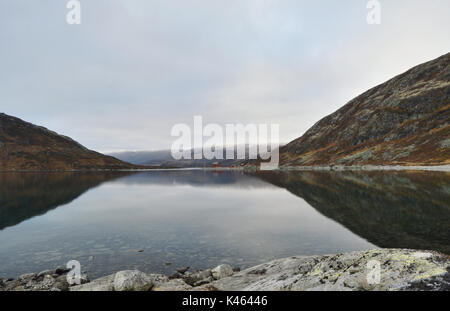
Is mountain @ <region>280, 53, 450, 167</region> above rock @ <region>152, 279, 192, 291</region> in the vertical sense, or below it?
above

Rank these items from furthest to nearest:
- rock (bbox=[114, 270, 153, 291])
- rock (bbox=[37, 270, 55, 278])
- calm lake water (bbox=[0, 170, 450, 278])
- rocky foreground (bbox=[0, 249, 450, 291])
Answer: calm lake water (bbox=[0, 170, 450, 278])
rock (bbox=[37, 270, 55, 278])
rock (bbox=[114, 270, 153, 291])
rocky foreground (bbox=[0, 249, 450, 291])

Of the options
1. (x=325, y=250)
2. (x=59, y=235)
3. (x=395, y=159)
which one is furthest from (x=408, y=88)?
(x=59, y=235)

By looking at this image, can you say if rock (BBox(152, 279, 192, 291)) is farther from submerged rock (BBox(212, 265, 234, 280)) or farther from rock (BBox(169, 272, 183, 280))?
submerged rock (BBox(212, 265, 234, 280))

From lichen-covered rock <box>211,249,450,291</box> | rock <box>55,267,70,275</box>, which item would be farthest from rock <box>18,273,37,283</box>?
lichen-covered rock <box>211,249,450,291</box>

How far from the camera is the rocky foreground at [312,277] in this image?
26.6 ft

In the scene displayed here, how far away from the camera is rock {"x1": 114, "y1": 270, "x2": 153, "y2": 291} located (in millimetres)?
11859

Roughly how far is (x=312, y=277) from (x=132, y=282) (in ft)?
28.1

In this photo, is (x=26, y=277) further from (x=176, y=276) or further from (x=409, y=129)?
(x=409, y=129)

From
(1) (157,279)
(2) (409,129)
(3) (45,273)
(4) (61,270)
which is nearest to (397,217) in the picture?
(1) (157,279)

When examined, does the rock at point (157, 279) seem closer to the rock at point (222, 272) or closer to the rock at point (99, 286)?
the rock at point (99, 286)

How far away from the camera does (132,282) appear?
1204 centimetres

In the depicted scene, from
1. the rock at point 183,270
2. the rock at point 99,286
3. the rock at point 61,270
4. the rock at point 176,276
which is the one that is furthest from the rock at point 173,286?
the rock at point 61,270

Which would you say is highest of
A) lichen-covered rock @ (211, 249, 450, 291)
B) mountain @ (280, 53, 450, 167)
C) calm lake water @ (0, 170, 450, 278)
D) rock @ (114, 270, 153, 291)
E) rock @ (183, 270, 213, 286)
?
mountain @ (280, 53, 450, 167)
